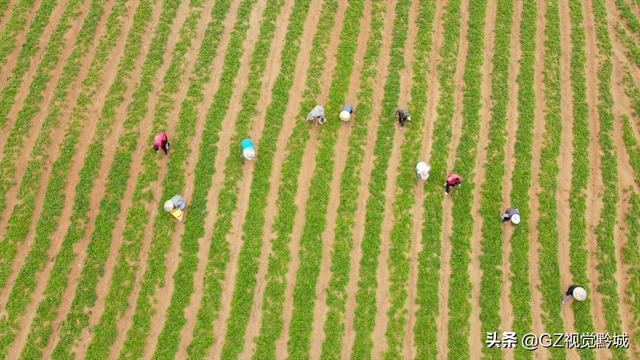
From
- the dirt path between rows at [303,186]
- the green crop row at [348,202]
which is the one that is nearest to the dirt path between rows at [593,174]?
the green crop row at [348,202]

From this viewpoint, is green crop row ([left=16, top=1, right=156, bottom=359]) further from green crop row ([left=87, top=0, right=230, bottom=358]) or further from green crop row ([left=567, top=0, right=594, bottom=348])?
green crop row ([left=567, top=0, right=594, bottom=348])

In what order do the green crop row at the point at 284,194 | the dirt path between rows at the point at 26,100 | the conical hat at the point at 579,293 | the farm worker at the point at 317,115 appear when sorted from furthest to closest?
the farm worker at the point at 317,115
the dirt path between rows at the point at 26,100
the conical hat at the point at 579,293
the green crop row at the point at 284,194

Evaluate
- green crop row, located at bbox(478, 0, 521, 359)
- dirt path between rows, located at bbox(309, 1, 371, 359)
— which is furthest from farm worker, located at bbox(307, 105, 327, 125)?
green crop row, located at bbox(478, 0, 521, 359)

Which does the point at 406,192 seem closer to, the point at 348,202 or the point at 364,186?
the point at 364,186

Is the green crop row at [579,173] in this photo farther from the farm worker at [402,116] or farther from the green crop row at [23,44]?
the green crop row at [23,44]

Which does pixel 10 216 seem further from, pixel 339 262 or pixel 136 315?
pixel 339 262

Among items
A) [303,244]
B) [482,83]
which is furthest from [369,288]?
[482,83]
